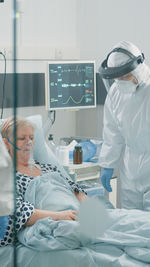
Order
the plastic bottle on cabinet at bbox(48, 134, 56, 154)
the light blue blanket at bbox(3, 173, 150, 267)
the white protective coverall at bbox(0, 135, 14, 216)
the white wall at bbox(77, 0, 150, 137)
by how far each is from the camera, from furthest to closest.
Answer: the plastic bottle on cabinet at bbox(48, 134, 56, 154)
the light blue blanket at bbox(3, 173, 150, 267)
the white wall at bbox(77, 0, 150, 137)
the white protective coverall at bbox(0, 135, 14, 216)

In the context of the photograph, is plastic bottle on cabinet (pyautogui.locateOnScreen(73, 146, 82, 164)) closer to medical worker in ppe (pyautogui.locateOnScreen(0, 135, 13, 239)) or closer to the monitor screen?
the monitor screen

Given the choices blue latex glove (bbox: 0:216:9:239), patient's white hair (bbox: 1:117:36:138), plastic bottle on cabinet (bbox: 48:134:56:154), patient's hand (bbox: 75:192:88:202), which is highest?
patient's white hair (bbox: 1:117:36:138)

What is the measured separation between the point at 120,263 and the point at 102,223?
0.31 metres

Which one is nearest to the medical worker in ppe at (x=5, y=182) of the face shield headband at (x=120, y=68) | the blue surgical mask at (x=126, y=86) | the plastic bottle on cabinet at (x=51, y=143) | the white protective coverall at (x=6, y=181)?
the white protective coverall at (x=6, y=181)

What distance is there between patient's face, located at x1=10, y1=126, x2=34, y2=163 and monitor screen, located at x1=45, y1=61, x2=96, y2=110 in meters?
0.18

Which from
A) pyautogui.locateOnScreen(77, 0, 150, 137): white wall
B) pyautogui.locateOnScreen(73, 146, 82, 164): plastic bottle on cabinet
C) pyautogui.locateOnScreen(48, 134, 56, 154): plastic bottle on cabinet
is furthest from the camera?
pyautogui.locateOnScreen(73, 146, 82, 164): plastic bottle on cabinet

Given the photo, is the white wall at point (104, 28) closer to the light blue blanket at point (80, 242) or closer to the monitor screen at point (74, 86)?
the monitor screen at point (74, 86)

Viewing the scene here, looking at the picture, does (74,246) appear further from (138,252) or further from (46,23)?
(46,23)

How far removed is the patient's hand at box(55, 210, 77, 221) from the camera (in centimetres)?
141

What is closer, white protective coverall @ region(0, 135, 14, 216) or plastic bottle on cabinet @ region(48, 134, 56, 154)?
white protective coverall @ region(0, 135, 14, 216)

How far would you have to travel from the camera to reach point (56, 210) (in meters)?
1.75

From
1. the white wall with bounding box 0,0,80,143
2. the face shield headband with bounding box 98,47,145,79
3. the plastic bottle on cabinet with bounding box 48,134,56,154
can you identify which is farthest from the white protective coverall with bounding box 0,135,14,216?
the face shield headband with bounding box 98,47,145,79

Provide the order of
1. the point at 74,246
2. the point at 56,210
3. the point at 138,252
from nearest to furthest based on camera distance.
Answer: the point at 74,246
the point at 138,252
the point at 56,210

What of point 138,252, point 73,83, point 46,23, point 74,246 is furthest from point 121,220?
point 46,23
